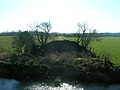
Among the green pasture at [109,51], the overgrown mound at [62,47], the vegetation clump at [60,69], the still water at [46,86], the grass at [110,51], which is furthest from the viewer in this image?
the overgrown mound at [62,47]

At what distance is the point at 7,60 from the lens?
81.1 m

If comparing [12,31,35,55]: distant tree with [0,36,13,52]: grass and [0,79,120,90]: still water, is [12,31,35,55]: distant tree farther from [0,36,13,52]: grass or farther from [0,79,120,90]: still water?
[0,79,120,90]: still water

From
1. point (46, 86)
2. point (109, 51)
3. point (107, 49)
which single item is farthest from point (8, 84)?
point (107, 49)

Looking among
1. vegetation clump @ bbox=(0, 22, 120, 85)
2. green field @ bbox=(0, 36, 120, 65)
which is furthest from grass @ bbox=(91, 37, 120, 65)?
vegetation clump @ bbox=(0, 22, 120, 85)

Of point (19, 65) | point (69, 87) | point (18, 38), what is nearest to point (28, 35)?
point (18, 38)

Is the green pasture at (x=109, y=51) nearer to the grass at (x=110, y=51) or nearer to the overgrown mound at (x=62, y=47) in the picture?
the grass at (x=110, y=51)

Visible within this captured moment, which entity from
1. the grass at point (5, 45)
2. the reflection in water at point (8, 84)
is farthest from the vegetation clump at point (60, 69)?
the grass at point (5, 45)

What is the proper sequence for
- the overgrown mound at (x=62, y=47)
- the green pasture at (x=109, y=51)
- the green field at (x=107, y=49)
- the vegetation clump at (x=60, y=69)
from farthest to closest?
1. the overgrown mound at (x=62, y=47)
2. the green field at (x=107, y=49)
3. the green pasture at (x=109, y=51)
4. the vegetation clump at (x=60, y=69)

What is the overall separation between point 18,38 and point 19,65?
1168 inches

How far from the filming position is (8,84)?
2515 inches

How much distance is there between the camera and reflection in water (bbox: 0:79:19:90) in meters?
59.2

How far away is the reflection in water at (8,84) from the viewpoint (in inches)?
2332

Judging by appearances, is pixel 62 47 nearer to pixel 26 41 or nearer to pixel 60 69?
pixel 26 41

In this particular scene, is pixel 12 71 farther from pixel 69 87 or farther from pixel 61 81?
pixel 69 87
